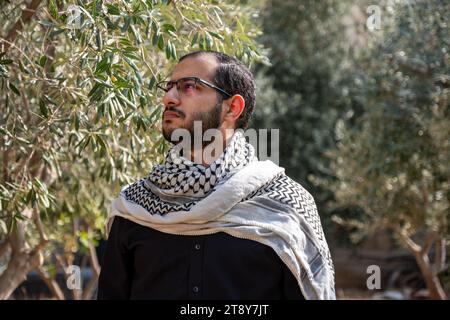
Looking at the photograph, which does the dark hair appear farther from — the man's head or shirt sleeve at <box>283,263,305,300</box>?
shirt sleeve at <box>283,263,305,300</box>

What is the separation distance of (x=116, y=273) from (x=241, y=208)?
53cm

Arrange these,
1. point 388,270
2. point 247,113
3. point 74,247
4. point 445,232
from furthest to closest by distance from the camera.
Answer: point 388,270, point 445,232, point 74,247, point 247,113

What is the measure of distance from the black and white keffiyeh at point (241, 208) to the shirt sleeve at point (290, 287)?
2 cm

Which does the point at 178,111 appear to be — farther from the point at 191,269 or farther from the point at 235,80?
the point at 191,269

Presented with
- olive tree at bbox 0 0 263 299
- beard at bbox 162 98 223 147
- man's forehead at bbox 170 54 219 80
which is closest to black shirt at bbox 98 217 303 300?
beard at bbox 162 98 223 147

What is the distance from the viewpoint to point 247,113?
3184 mm

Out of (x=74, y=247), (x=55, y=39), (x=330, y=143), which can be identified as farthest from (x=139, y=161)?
(x=330, y=143)

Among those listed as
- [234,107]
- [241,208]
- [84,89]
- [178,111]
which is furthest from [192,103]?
[84,89]

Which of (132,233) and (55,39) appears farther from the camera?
(55,39)

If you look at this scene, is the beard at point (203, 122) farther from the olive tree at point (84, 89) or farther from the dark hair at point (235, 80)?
the olive tree at point (84, 89)

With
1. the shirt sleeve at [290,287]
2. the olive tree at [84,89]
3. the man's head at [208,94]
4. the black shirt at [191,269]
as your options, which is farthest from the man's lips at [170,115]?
the olive tree at [84,89]

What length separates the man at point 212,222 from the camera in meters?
2.76
